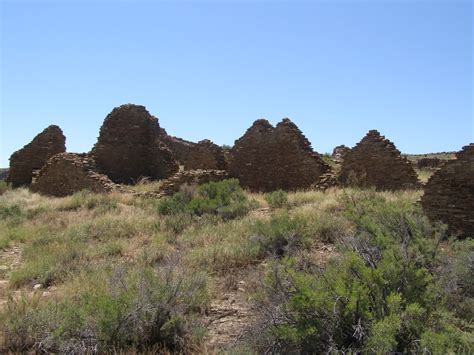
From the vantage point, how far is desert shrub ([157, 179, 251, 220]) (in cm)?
1057

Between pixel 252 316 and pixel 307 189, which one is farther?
pixel 307 189

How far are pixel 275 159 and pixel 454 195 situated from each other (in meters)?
7.00

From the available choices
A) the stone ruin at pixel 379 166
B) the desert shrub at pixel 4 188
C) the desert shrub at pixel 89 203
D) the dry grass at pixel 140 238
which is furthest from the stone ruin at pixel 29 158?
the stone ruin at pixel 379 166

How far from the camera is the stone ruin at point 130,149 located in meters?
18.3

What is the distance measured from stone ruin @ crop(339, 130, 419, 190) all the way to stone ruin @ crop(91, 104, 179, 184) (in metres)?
8.01

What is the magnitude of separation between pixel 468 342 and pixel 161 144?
1639 cm

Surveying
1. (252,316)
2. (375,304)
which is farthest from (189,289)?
(375,304)

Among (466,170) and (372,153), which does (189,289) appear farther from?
(372,153)

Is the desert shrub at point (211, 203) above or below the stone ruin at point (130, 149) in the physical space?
below

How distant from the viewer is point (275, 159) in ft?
49.4

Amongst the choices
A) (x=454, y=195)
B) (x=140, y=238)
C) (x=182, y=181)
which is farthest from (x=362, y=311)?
(x=182, y=181)

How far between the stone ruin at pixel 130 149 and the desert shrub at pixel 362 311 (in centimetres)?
1445

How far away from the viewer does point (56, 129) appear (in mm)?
21625

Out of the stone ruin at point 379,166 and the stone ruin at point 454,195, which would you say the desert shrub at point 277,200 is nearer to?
the stone ruin at point 379,166
